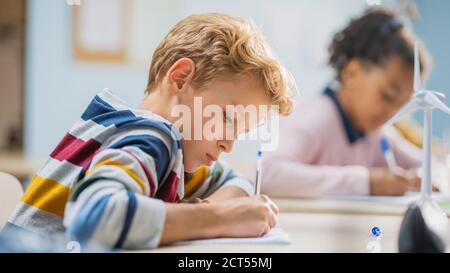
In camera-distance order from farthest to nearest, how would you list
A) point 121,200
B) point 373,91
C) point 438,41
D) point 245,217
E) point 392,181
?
1. point 373,91
2. point 392,181
3. point 438,41
4. point 245,217
5. point 121,200

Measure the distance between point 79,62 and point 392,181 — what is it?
0.70m

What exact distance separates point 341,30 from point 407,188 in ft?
1.12

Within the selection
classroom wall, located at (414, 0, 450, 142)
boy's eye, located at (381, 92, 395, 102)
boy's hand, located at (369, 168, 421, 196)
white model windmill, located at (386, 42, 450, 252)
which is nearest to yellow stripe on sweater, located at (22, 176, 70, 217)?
white model windmill, located at (386, 42, 450, 252)

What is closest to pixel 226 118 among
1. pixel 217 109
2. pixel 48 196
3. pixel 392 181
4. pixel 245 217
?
pixel 217 109

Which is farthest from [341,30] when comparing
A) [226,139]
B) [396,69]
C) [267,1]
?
[226,139]

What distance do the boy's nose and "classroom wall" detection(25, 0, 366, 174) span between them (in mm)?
40

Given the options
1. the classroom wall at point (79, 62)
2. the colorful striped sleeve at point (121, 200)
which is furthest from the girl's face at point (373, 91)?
the colorful striped sleeve at point (121, 200)

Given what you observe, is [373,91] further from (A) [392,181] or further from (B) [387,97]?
(A) [392,181]

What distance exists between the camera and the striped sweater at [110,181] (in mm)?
569

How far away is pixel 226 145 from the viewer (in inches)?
29.1

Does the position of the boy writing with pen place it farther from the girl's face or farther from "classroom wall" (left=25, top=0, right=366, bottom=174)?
the girl's face

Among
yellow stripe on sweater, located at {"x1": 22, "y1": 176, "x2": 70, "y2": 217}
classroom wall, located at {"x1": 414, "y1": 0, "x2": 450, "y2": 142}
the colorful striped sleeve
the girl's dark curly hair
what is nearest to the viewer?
the colorful striped sleeve

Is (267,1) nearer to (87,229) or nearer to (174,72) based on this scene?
(174,72)

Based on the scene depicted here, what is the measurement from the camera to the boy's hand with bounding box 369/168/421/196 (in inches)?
46.1
